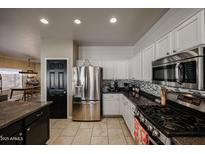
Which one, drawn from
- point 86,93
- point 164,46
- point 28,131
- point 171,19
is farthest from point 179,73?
point 86,93

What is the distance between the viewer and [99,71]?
4.16 meters

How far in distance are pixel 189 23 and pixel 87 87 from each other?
10.3 ft

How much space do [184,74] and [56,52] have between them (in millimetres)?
3961

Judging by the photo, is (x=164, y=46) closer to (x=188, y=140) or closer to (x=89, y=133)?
(x=188, y=140)

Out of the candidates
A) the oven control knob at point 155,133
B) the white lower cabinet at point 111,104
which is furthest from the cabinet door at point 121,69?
the oven control knob at point 155,133

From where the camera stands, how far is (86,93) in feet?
13.5

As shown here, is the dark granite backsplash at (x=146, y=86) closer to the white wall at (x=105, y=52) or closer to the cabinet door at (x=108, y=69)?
the cabinet door at (x=108, y=69)

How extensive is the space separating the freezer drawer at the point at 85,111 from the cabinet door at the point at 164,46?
2552 millimetres

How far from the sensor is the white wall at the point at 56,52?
4348 mm

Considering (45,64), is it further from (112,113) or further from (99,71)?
(112,113)

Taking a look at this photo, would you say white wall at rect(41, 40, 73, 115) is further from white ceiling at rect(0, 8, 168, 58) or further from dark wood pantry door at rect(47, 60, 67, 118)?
white ceiling at rect(0, 8, 168, 58)

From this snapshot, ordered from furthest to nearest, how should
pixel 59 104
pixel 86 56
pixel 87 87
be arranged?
pixel 86 56, pixel 59 104, pixel 87 87
